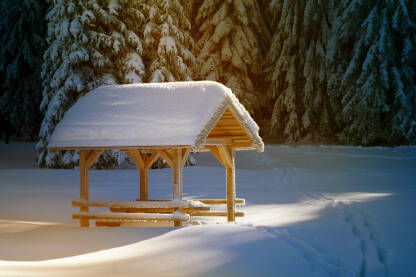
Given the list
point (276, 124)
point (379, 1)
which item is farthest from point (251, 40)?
point (379, 1)

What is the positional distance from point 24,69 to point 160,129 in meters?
28.4

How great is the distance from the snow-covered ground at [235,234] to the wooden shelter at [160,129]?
826 millimetres

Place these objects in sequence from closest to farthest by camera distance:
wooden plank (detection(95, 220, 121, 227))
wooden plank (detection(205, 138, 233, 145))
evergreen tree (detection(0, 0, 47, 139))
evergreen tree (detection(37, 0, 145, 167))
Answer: wooden plank (detection(205, 138, 233, 145))
wooden plank (detection(95, 220, 121, 227))
evergreen tree (detection(37, 0, 145, 167))
evergreen tree (detection(0, 0, 47, 139))

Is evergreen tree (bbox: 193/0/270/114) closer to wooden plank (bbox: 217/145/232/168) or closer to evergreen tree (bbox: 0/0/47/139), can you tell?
evergreen tree (bbox: 0/0/47/139)

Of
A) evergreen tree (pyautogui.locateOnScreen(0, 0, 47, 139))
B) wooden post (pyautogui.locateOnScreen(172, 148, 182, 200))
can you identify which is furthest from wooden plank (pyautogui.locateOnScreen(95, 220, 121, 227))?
evergreen tree (pyautogui.locateOnScreen(0, 0, 47, 139))

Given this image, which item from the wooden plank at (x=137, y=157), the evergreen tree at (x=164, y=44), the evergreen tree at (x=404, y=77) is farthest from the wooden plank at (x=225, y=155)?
the evergreen tree at (x=404, y=77)

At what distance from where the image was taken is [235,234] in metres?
10.2

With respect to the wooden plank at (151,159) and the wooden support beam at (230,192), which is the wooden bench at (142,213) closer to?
the wooden support beam at (230,192)

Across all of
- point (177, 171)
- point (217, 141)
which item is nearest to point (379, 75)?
point (217, 141)

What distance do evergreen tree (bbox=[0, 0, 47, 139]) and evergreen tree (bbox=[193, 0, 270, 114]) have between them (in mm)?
11257

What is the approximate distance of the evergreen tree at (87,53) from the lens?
82.1 feet

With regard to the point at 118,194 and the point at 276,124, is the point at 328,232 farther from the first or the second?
the point at 276,124

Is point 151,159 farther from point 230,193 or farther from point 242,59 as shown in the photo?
point 242,59

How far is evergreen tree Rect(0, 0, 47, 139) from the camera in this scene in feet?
119
